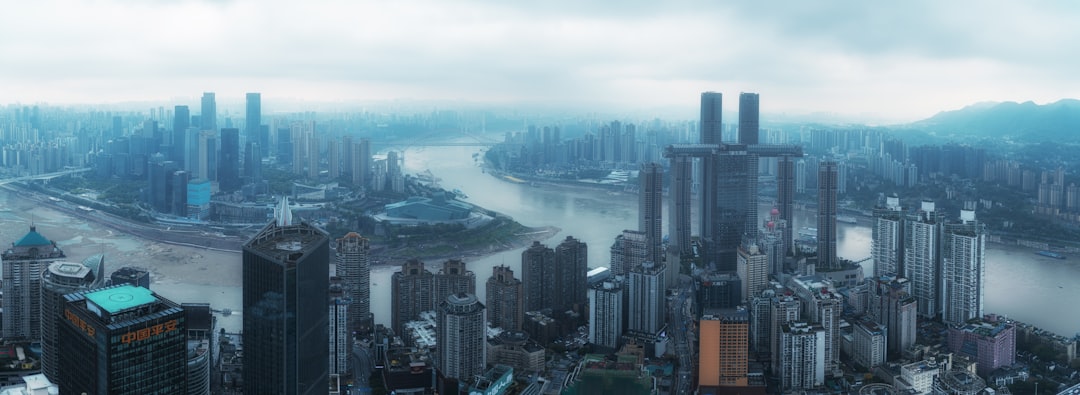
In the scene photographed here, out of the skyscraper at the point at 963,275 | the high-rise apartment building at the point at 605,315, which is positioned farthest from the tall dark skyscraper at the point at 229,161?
the skyscraper at the point at 963,275

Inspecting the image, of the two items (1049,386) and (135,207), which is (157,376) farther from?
(135,207)

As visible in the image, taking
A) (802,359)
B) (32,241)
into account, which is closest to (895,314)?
(802,359)

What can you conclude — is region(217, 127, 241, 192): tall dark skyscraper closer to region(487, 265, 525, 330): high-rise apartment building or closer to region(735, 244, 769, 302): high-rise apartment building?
region(487, 265, 525, 330): high-rise apartment building

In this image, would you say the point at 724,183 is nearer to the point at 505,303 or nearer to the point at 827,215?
the point at 827,215

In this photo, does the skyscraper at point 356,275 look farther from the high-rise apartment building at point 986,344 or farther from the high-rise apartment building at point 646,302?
the high-rise apartment building at point 986,344

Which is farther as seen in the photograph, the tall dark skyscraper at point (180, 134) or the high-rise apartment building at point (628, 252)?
the tall dark skyscraper at point (180, 134)

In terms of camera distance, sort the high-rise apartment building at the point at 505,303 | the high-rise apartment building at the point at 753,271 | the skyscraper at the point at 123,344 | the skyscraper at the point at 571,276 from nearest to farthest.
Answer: the skyscraper at the point at 123,344 → the high-rise apartment building at the point at 505,303 → the skyscraper at the point at 571,276 → the high-rise apartment building at the point at 753,271
